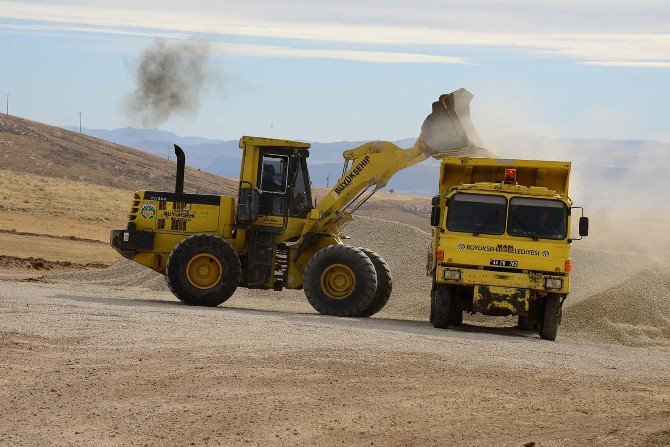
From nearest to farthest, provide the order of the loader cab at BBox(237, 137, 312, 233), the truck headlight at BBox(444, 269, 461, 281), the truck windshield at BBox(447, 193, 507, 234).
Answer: the truck headlight at BBox(444, 269, 461, 281) → the truck windshield at BBox(447, 193, 507, 234) → the loader cab at BBox(237, 137, 312, 233)

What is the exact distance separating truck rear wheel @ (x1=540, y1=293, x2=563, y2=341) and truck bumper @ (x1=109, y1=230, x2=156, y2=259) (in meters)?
8.78

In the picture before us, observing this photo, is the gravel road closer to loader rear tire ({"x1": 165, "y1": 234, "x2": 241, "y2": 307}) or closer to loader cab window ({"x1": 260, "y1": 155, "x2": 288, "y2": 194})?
loader rear tire ({"x1": 165, "y1": 234, "x2": 241, "y2": 307})

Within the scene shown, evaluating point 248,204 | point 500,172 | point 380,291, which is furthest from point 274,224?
point 500,172

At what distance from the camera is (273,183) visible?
25078 millimetres

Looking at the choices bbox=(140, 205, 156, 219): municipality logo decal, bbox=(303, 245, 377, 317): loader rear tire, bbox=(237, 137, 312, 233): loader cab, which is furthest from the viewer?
bbox=(140, 205, 156, 219): municipality logo decal

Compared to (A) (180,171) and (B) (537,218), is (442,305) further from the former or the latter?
(A) (180,171)

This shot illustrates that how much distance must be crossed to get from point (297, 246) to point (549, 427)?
514 inches

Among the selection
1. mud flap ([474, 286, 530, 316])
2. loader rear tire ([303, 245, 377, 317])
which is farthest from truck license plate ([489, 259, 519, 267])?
loader rear tire ([303, 245, 377, 317])

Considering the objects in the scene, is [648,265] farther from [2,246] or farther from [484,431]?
[2,246]

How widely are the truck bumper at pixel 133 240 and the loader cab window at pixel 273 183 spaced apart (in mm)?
2614

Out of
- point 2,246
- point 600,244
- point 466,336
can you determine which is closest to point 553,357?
point 466,336

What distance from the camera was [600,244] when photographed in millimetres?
56969

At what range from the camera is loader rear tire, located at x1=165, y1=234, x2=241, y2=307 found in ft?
80.2

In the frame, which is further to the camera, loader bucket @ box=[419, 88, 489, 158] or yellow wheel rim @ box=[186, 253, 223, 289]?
loader bucket @ box=[419, 88, 489, 158]
